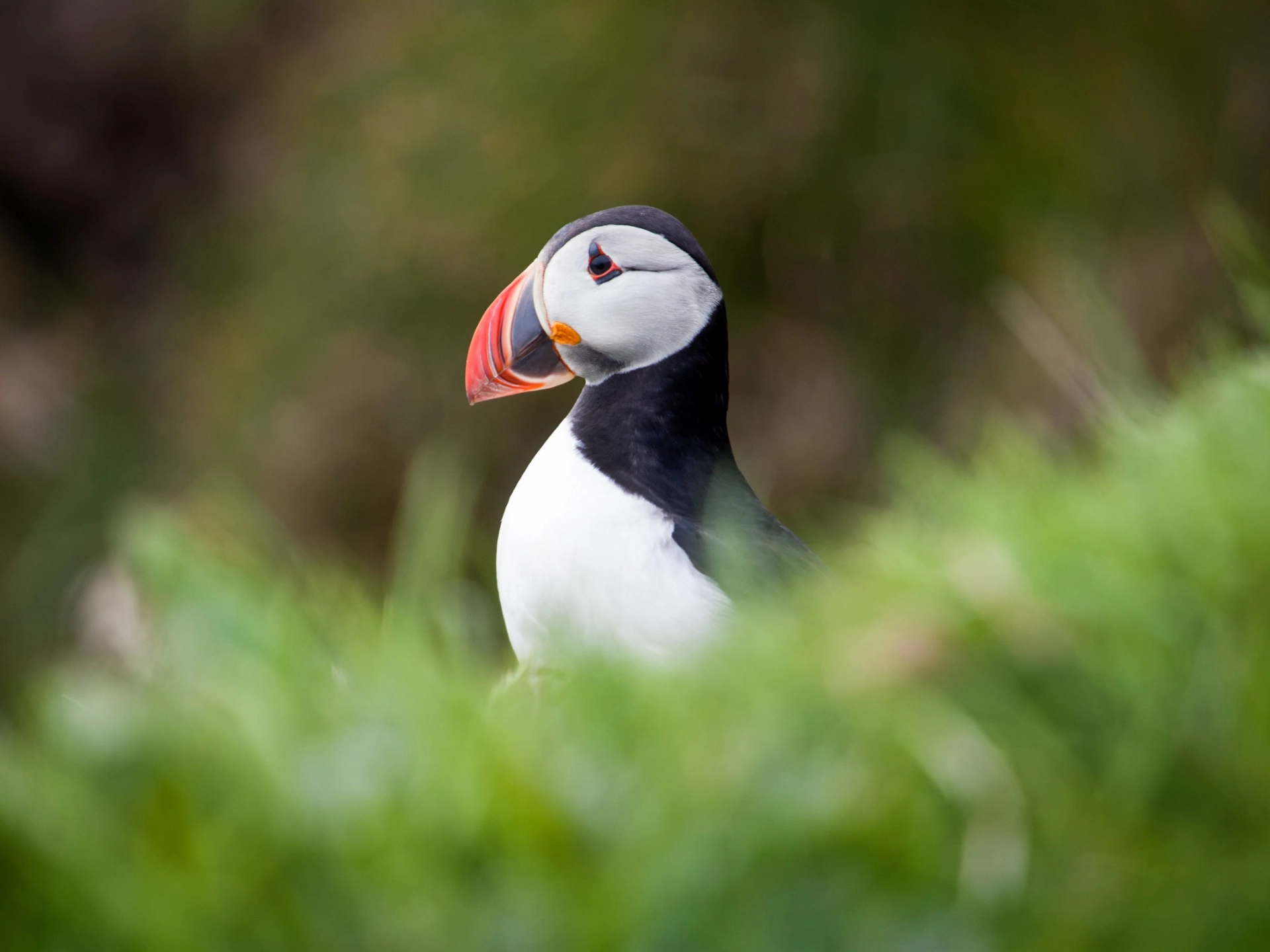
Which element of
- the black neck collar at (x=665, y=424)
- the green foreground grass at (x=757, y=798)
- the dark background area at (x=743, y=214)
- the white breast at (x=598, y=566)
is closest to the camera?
the green foreground grass at (x=757, y=798)

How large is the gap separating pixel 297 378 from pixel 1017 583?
17.9ft

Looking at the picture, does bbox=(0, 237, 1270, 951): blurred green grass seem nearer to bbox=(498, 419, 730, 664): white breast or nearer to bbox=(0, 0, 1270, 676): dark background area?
bbox=(498, 419, 730, 664): white breast

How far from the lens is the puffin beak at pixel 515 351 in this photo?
66.3 inches

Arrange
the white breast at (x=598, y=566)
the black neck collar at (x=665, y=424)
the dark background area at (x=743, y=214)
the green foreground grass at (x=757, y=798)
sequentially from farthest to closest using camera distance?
the dark background area at (x=743, y=214) → the black neck collar at (x=665, y=424) → the white breast at (x=598, y=566) → the green foreground grass at (x=757, y=798)

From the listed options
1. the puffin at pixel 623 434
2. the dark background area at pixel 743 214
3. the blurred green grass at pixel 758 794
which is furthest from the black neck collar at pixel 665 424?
the dark background area at pixel 743 214

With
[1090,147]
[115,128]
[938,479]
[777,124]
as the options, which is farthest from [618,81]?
[938,479]

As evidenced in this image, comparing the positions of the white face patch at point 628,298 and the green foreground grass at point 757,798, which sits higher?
the green foreground grass at point 757,798

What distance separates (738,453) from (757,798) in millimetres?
4739

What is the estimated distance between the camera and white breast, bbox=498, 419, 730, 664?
148 cm

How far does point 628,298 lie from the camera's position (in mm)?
1676

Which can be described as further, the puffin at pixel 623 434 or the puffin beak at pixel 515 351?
the puffin beak at pixel 515 351

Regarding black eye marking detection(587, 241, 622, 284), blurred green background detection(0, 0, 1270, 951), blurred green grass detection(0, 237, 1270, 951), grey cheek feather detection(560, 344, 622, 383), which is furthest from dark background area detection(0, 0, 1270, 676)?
blurred green grass detection(0, 237, 1270, 951)

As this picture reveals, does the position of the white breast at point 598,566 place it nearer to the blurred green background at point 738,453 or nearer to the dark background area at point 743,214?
the blurred green background at point 738,453

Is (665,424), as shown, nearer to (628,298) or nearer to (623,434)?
(623,434)
